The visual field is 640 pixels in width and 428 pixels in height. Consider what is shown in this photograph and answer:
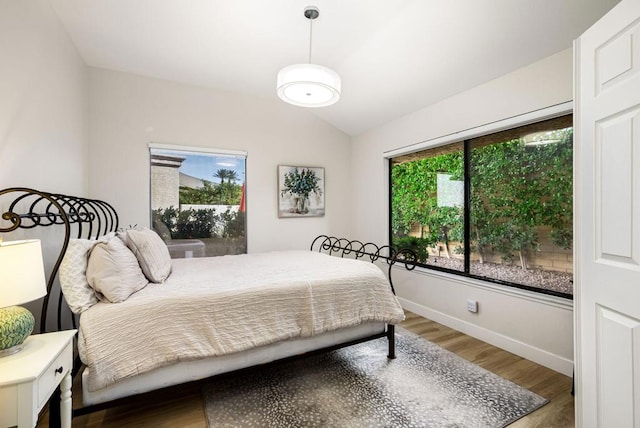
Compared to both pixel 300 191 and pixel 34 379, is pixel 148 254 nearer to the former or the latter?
pixel 34 379

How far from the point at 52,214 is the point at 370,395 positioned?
2.54 metres

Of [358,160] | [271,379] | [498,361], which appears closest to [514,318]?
[498,361]

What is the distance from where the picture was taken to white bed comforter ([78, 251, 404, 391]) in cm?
154

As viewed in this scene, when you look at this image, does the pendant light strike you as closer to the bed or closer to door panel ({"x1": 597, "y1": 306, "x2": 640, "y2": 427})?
the bed

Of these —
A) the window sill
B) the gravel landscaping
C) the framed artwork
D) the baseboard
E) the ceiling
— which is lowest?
the baseboard

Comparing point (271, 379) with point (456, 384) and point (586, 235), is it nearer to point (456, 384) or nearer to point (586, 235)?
point (456, 384)

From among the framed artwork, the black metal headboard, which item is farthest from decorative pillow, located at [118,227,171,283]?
the framed artwork

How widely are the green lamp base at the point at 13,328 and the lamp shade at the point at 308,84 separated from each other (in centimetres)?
187

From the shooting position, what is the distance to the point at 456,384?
2.11 metres

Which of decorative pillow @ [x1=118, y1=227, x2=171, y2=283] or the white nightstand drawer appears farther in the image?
decorative pillow @ [x1=118, y1=227, x2=171, y2=283]

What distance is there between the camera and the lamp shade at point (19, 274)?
117 cm

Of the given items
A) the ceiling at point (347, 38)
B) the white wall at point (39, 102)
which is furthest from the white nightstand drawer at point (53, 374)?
the ceiling at point (347, 38)

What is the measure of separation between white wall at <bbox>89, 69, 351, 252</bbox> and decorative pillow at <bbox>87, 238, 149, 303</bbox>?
68.5 inches

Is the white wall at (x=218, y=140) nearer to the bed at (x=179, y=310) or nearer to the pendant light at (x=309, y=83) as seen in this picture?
Answer: the bed at (x=179, y=310)
